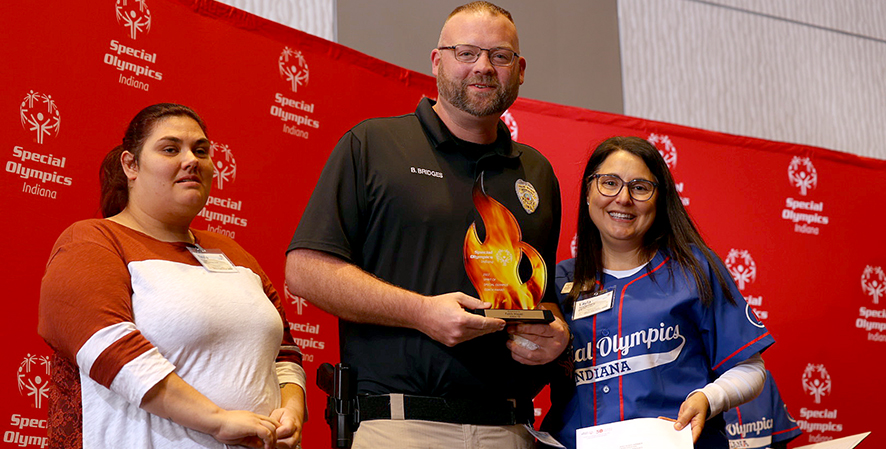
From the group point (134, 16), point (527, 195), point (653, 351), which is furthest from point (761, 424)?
point (134, 16)

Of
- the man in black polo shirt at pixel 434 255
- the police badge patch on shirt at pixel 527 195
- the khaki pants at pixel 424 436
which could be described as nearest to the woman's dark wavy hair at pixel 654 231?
the man in black polo shirt at pixel 434 255

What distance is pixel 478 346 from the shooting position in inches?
75.6

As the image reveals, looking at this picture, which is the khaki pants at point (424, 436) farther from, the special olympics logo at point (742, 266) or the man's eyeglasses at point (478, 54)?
the special olympics logo at point (742, 266)

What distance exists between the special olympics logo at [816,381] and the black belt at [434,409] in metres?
3.34

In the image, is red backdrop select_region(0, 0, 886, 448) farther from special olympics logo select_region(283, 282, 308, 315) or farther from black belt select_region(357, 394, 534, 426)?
black belt select_region(357, 394, 534, 426)

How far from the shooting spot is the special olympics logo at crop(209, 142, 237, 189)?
312 centimetres

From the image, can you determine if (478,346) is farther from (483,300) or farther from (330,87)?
(330,87)

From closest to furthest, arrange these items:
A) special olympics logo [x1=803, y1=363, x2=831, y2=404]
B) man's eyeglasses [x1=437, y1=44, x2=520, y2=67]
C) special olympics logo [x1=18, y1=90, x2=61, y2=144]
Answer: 1. man's eyeglasses [x1=437, y1=44, x2=520, y2=67]
2. special olympics logo [x1=18, y1=90, x2=61, y2=144]
3. special olympics logo [x1=803, y1=363, x2=831, y2=404]

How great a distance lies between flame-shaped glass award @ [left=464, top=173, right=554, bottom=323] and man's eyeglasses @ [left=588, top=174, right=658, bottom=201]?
390mm

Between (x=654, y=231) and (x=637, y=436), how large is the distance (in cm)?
68

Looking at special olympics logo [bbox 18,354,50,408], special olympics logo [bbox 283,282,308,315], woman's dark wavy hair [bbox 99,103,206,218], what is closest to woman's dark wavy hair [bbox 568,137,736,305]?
woman's dark wavy hair [bbox 99,103,206,218]

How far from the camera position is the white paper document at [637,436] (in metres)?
1.83

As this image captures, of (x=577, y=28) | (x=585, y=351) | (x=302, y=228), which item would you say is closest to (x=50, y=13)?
(x=302, y=228)

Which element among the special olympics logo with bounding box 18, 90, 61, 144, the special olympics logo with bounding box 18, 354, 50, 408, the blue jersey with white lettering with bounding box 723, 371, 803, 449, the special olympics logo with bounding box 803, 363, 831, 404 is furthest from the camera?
the special olympics logo with bounding box 803, 363, 831, 404
